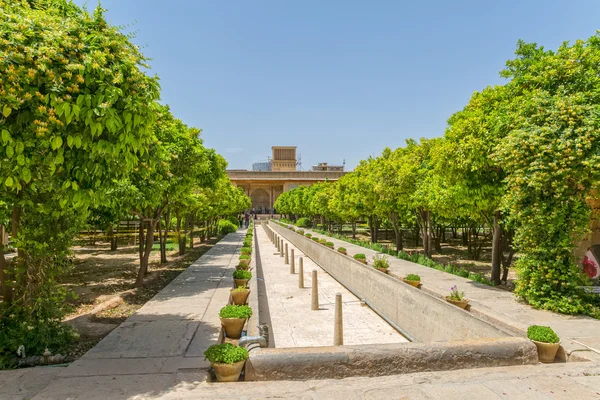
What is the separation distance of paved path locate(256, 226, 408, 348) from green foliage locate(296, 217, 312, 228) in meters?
30.2

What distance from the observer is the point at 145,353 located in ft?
15.9

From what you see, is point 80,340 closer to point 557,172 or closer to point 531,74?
point 557,172

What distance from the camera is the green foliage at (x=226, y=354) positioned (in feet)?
12.5

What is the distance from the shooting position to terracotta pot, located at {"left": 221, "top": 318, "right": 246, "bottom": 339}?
5.16 metres

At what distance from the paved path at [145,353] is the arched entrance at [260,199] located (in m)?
62.3

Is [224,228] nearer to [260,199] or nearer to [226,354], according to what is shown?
[226,354]

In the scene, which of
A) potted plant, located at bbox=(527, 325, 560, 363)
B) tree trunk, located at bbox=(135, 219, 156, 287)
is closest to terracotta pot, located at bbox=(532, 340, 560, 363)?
potted plant, located at bbox=(527, 325, 560, 363)

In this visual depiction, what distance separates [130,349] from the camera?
16.4ft

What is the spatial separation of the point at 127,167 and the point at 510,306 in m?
6.88

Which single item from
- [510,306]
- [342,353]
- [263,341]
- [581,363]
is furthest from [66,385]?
[510,306]

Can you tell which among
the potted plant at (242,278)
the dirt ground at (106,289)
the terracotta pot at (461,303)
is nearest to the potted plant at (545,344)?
the terracotta pot at (461,303)

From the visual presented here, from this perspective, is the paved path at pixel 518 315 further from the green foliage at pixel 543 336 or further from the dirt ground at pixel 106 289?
the dirt ground at pixel 106 289

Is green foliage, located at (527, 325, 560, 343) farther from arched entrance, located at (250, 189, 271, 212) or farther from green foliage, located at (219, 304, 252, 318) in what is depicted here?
arched entrance, located at (250, 189, 271, 212)

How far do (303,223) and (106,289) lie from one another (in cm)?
3608
